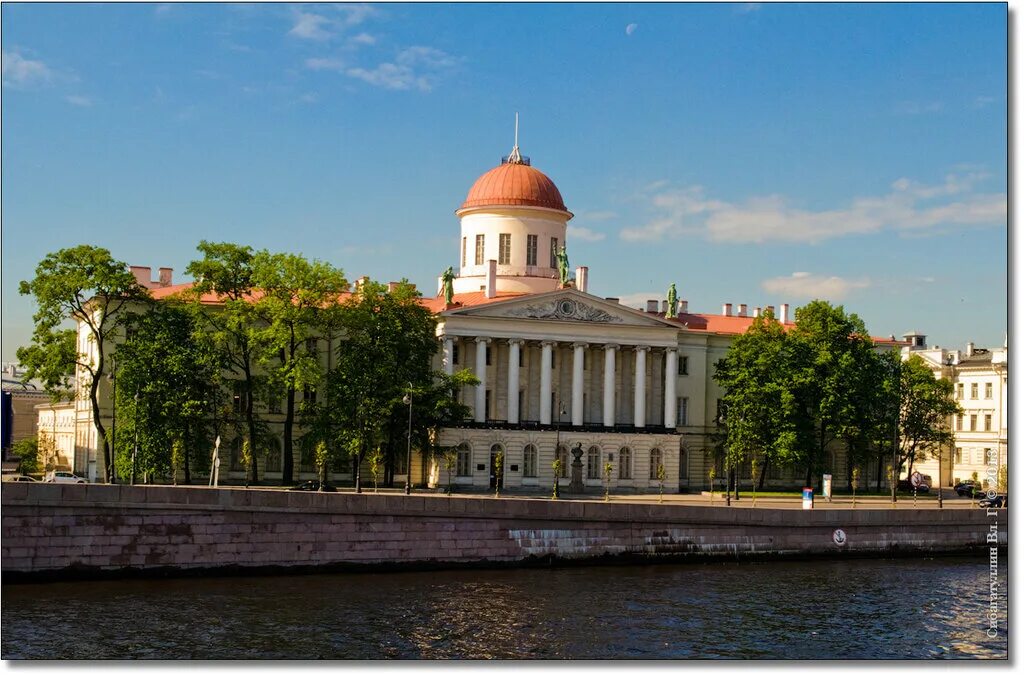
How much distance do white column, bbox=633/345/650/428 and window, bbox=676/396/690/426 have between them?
423cm

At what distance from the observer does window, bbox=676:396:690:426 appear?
87125mm

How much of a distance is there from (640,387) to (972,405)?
3248 cm

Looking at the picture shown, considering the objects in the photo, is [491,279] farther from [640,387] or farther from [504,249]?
[640,387]

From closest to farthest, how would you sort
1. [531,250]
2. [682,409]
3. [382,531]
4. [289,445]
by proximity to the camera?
1. [382,531]
2. [289,445]
3. [531,250]
4. [682,409]

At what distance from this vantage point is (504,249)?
283ft

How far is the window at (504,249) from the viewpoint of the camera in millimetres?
86250

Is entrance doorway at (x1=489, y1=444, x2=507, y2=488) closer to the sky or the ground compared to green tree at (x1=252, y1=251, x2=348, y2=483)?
closer to the ground

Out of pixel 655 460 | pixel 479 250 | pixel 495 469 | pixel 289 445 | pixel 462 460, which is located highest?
pixel 479 250

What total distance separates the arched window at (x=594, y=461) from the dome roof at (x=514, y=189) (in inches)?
598

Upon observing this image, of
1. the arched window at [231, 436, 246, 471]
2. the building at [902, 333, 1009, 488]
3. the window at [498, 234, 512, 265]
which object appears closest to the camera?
the arched window at [231, 436, 246, 471]

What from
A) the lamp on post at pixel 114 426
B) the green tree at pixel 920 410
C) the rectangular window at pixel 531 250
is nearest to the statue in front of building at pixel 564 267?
the rectangular window at pixel 531 250

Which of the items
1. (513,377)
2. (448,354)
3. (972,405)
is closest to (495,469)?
(513,377)

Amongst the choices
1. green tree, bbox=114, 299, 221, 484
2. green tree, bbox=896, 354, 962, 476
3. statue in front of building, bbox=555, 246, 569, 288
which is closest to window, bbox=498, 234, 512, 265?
statue in front of building, bbox=555, 246, 569, 288

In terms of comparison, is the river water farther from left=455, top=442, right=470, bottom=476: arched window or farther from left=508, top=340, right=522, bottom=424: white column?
left=508, top=340, right=522, bottom=424: white column
